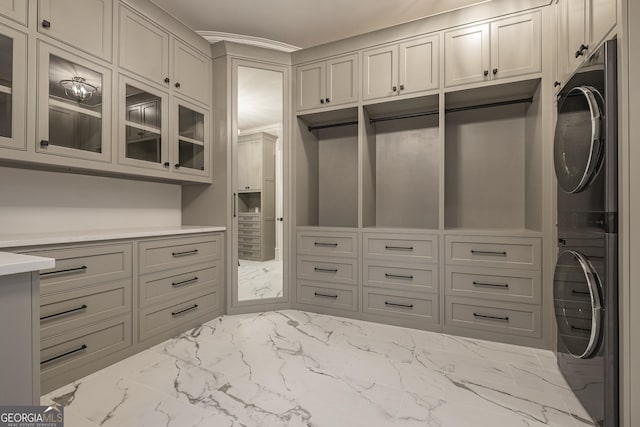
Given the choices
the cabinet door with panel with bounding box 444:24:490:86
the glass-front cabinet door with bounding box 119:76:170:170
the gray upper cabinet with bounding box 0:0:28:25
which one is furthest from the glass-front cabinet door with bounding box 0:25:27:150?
the cabinet door with panel with bounding box 444:24:490:86

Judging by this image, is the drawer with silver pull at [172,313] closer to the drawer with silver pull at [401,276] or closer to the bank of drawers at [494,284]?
the drawer with silver pull at [401,276]

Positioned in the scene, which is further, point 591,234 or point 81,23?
point 81,23

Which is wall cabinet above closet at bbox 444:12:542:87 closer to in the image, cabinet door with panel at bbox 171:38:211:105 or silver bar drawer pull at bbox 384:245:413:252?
silver bar drawer pull at bbox 384:245:413:252

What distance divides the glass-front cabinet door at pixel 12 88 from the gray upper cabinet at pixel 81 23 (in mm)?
172

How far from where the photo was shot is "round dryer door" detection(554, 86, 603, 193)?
1339 mm

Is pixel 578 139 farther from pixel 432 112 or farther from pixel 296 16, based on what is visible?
pixel 296 16

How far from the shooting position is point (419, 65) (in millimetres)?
2562

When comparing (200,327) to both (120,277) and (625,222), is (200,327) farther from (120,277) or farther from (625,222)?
(625,222)

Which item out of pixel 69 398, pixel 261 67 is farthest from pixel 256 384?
pixel 261 67

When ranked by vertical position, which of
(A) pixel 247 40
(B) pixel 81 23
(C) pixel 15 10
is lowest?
(C) pixel 15 10

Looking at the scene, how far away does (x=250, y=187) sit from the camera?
293 cm

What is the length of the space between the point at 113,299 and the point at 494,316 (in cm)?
255

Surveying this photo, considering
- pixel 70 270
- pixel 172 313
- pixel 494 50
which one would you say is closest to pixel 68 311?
pixel 70 270

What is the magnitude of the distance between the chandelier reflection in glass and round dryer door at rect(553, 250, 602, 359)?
2.83 m
